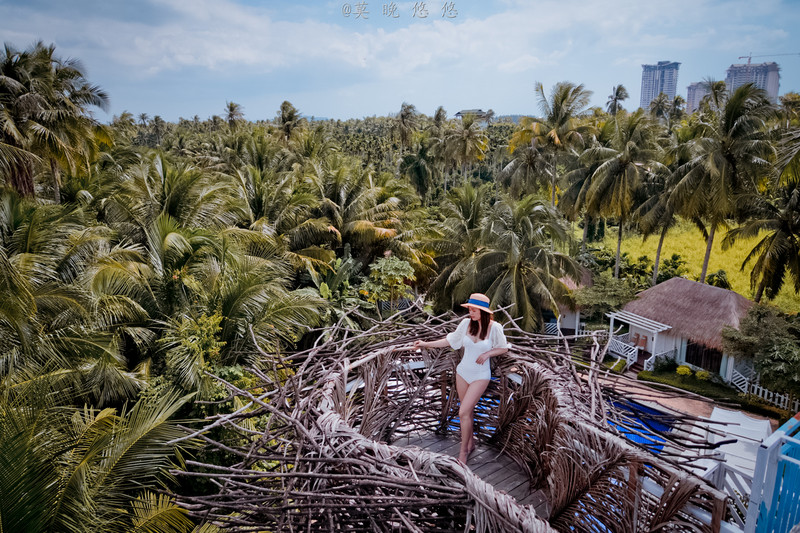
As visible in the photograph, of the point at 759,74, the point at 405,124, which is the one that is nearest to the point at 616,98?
the point at 405,124

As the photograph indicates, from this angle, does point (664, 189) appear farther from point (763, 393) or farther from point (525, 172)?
point (763, 393)

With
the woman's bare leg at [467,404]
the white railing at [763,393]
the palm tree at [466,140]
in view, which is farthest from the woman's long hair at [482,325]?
the palm tree at [466,140]

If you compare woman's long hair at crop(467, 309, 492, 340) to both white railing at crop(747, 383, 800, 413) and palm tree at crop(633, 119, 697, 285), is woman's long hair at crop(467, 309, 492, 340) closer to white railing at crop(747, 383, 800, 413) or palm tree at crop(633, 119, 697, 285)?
white railing at crop(747, 383, 800, 413)

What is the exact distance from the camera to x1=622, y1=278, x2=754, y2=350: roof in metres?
16.2

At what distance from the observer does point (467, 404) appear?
409cm

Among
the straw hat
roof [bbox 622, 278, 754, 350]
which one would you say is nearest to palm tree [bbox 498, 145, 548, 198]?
roof [bbox 622, 278, 754, 350]

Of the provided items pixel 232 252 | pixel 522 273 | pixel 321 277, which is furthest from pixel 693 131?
pixel 232 252

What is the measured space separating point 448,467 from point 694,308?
17609 millimetres

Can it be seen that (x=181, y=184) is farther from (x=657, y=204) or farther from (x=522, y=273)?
(x=657, y=204)

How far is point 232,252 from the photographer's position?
359 inches

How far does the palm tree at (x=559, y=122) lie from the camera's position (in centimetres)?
2323

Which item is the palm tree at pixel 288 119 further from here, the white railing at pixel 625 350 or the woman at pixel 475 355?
the woman at pixel 475 355

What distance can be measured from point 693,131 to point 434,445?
22.3 m

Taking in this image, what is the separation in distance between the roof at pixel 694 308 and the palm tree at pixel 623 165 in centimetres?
457
